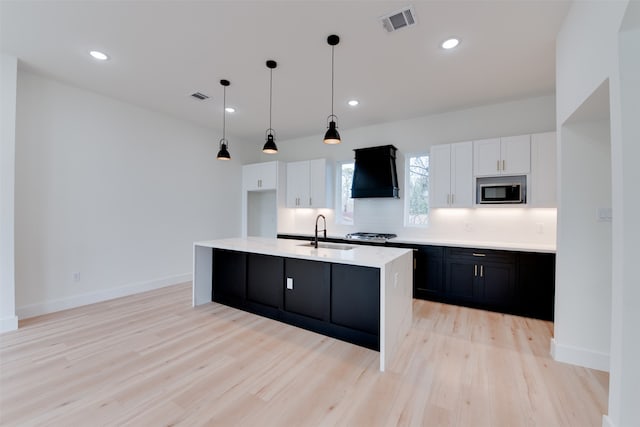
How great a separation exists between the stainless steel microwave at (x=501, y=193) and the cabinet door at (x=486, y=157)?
0.19 meters

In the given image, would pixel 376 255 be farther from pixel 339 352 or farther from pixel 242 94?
pixel 242 94

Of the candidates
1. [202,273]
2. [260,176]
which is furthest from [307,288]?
[260,176]

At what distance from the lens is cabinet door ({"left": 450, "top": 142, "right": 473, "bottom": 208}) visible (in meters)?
3.90

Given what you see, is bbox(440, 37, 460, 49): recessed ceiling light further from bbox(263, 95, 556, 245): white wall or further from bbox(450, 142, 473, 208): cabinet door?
bbox(263, 95, 556, 245): white wall

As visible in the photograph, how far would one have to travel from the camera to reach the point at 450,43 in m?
2.55

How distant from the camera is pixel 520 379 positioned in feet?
6.87

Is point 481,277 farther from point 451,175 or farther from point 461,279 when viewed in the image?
point 451,175

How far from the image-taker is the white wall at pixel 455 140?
3.72 metres

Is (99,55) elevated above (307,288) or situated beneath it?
elevated above

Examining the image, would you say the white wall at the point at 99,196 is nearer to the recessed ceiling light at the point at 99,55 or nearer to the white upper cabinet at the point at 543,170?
the recessed ceiling light at the point at 99,55

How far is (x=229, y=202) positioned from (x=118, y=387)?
4033mm

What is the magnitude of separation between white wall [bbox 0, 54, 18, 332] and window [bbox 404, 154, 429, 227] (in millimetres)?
5165

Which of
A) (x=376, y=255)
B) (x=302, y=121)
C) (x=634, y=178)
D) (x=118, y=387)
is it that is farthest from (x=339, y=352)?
(x=302, y=121)

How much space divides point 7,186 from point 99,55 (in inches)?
67.3
